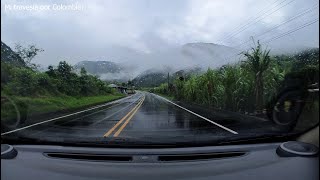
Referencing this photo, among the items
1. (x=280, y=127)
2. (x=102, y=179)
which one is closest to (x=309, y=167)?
(x=280, y=127)

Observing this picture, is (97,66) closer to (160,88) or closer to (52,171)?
(52,171)

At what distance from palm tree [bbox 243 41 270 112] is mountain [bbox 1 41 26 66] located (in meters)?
8.60

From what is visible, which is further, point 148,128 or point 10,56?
point 148,128

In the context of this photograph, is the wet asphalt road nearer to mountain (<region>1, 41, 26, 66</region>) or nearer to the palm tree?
mountain (<region>1, 41, 26, 66</region>)

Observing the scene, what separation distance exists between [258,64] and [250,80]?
3.77 ft

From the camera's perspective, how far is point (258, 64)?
13344mm

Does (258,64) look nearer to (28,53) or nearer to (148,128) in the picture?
(148,128)

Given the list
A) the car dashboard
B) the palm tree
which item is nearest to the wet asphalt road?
the car dashboard

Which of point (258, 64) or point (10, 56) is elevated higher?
point (258, 64)

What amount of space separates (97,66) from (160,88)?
57.6 metres

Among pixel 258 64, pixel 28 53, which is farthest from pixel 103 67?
pixel 258 64

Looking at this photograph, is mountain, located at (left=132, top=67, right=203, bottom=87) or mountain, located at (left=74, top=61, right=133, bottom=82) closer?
mountain, located at (left=74, top=61, right=133, bottom=82)

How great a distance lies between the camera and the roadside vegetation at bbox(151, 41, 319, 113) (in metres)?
7.05

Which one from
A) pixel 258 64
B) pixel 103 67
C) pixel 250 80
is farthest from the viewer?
pixel 250 80
